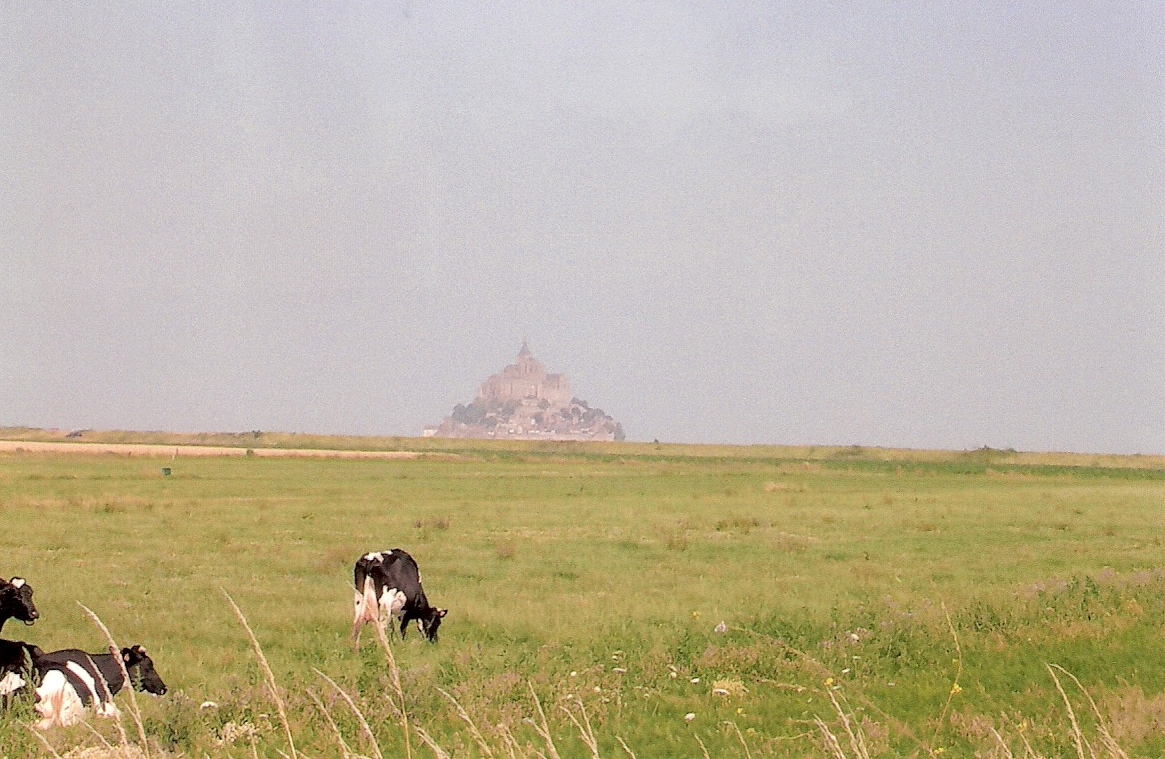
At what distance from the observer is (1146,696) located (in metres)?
13.5

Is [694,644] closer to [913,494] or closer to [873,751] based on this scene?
[873,751]

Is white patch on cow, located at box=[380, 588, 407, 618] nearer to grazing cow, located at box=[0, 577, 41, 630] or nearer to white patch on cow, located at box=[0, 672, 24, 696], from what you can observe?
grazing cow, located at box=[0, 577, 41, 630]

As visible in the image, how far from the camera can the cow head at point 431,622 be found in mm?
16703

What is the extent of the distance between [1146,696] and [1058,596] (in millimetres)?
6352

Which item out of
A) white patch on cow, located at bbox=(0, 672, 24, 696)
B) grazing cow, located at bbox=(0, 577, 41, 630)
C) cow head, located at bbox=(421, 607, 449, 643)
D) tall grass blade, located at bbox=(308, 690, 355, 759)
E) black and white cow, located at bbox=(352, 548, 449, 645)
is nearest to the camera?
tall grass blade, located at bbox=(308, 690, 355, 759)

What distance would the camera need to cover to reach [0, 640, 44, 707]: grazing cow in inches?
415

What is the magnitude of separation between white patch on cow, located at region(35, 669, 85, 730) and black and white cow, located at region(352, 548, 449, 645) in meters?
5.68

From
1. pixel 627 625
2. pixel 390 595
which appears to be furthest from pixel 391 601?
pixel 627 625

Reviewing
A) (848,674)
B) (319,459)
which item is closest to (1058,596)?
(848,674)

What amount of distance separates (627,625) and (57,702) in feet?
30.0

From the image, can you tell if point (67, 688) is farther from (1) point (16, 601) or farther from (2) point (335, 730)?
(2) point (335, 730)

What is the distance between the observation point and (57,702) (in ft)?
33.1

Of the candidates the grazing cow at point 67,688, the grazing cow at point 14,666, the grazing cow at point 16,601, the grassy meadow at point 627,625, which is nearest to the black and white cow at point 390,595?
the grassy meadow at point 627,625

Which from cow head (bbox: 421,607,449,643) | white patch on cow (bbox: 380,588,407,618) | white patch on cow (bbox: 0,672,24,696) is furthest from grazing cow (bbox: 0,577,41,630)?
cow head (bbox: 421,607,449,643)
